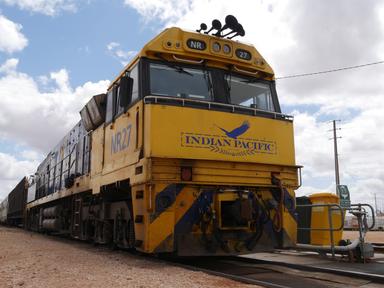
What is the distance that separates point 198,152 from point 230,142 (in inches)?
25.6

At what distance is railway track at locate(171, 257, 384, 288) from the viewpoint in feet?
17.2

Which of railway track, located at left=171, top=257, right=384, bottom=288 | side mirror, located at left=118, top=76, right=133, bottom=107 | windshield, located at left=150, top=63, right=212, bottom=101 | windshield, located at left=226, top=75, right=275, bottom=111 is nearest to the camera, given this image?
railway track, located at left=171, top=257, right=384, bottom=288

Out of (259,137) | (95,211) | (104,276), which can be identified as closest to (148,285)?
(104,276)

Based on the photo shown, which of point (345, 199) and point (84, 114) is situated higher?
point (84, 114)

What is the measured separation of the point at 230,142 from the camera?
7.08m

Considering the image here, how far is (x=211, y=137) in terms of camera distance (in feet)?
22.7

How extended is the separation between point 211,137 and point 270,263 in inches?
94.5

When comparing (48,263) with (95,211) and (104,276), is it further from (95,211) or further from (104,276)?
(95,211)

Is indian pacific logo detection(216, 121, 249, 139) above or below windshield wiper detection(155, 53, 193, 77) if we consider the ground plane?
below

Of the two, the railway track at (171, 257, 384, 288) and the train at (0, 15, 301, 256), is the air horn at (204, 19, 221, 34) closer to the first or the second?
the train at (0, 15, 301, 256)

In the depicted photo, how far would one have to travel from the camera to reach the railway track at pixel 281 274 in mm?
5254

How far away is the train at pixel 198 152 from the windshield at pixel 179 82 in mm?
18

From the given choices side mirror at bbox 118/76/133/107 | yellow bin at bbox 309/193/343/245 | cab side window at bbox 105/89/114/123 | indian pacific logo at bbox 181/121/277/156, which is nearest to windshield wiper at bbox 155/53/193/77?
side mirror at bbox 118/76/133/107

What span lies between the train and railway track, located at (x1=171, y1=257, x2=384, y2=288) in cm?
36
